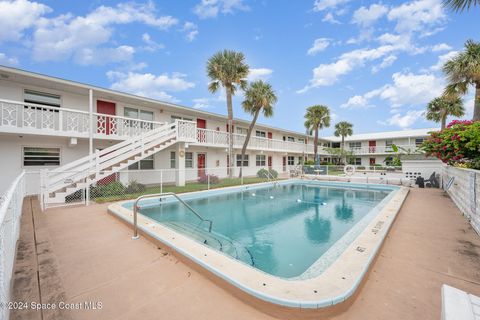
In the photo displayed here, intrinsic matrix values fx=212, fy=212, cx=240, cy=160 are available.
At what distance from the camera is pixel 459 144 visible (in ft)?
28.0

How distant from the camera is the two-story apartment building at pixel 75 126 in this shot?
9711mm

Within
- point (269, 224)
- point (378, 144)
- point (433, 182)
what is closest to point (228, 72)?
point (269, 224)

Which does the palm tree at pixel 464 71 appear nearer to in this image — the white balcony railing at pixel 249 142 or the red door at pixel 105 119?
the white balcony railing at pixel 249 142

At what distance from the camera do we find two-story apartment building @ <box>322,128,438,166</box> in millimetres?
33469

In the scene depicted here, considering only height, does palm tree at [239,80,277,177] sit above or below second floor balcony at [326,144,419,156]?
above

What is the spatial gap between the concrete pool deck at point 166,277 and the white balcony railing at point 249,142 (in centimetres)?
1157

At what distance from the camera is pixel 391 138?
35.1 meters

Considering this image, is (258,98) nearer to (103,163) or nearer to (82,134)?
(103,163)

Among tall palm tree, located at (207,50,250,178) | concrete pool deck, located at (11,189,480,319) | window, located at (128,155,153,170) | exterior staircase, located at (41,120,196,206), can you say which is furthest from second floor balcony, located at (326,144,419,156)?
window, located at (128,155,153,170)

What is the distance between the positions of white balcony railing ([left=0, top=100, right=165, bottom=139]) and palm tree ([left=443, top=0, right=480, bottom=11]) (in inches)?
608

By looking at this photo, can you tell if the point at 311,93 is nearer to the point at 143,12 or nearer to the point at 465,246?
the point at 143,12

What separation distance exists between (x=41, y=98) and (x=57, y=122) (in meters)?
1.74

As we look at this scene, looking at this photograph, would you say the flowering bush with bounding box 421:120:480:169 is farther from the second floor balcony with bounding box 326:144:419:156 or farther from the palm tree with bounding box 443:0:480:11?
the second floor balcony with bounding box 326:144:419:156

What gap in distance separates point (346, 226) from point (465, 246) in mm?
3255
